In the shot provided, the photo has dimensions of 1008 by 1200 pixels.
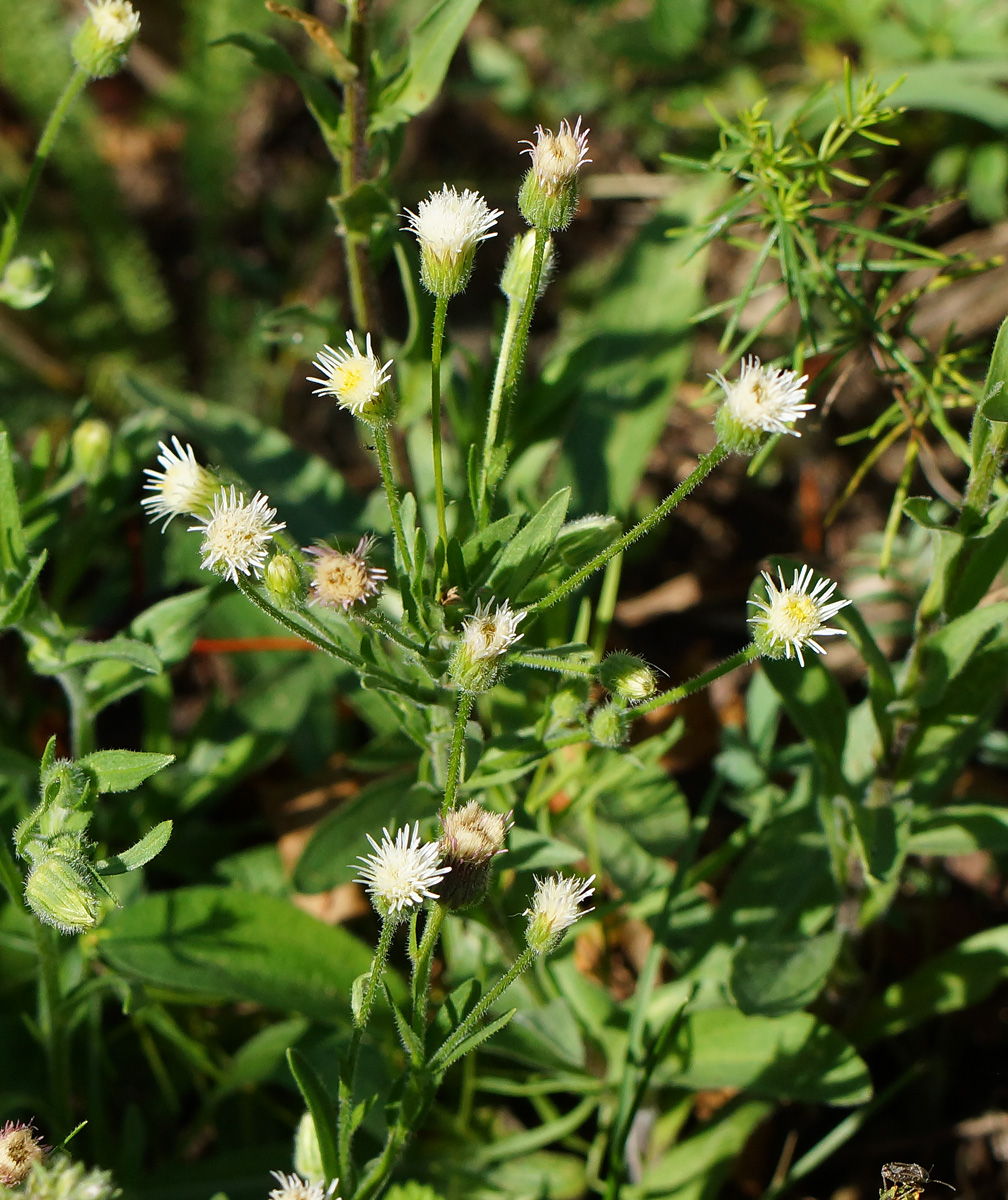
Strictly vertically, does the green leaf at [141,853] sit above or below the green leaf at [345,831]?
below

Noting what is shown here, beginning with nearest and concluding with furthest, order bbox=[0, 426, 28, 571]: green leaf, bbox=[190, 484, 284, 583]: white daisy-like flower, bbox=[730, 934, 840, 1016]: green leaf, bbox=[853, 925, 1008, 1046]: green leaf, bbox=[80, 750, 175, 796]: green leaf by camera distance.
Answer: bbox=[190, 484, 284, 583]: white daisy-like flower → bbox=[80, 750, 175, 796]: green leaf → bbox=[0, 426, 28, 571]: green leaf → bbox=[730, 934, 840, 1016]: green leaf → bbox=[853, 925, 1008, 1046]: green leaf

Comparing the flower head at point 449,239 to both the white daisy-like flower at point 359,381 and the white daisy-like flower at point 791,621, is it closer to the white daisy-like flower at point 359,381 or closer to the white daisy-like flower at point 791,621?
the white daisy-like flower at point 359,381

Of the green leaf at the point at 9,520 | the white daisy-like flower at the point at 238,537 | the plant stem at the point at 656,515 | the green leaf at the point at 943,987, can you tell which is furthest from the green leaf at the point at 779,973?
the green leaf at the point at 9,520

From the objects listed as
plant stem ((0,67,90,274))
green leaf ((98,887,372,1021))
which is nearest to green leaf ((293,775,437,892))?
green leaf ((98,887,372,1021))

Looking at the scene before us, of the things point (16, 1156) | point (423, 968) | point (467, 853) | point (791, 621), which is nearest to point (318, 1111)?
point (423, 968)

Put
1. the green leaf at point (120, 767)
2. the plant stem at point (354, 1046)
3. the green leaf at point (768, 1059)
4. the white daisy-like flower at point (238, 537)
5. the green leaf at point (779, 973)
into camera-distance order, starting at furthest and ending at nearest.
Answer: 1. the green leaf at point (768, 1059)
2. the green leaf at point (779, 973)
3. the green leaf at point (120, 767)
4. the white daisy-like flower at point (238, 537)
5. the plant stem at point (354, 1046)

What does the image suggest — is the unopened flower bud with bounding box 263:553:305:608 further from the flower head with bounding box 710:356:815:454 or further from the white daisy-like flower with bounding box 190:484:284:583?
the flower head with bounding box 710:356:815:454
